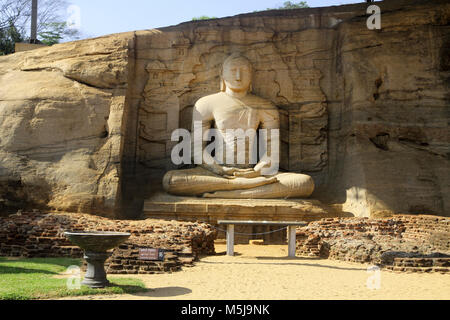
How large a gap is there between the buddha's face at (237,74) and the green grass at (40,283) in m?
6.88

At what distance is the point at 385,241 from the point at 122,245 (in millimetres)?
4576

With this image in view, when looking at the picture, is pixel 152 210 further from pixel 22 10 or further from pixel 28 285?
pixel 22 10

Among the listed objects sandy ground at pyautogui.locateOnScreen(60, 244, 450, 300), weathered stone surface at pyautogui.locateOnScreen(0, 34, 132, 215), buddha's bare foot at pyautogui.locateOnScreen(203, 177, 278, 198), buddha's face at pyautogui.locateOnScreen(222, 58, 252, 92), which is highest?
buddha's face at pyautogui.locateOnScreen(222, 58, 252, 92)

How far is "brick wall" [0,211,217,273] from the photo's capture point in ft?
23.8

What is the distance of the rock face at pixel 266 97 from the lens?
36.9 feet

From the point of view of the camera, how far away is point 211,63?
1353cm

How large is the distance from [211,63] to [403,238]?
6840 mm

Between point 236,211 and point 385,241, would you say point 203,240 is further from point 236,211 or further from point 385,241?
point 385,241

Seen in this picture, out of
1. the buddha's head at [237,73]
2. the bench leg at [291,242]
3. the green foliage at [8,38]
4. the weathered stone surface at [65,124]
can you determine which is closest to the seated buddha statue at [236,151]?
the buddha's head at [237,73]

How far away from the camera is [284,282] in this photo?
647 centimetres

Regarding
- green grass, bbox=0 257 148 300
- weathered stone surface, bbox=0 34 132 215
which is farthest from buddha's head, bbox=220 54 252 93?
green grass, bbox=0 257 148 300

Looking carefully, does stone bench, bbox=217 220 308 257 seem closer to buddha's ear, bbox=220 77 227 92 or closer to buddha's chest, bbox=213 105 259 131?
buddha's chest, bbox=213 105 259 131

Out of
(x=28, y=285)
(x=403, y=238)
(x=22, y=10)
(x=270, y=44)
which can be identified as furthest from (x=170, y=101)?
(x=22, y=10)

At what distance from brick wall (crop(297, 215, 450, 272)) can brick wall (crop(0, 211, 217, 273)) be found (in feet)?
6.75
